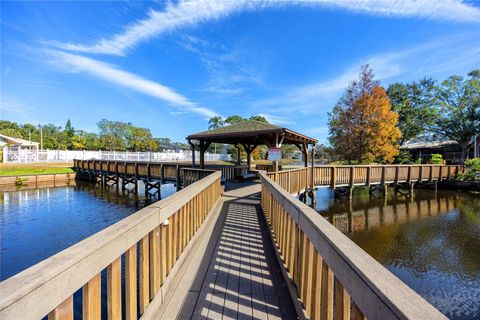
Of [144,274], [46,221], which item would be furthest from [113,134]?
[144,274]

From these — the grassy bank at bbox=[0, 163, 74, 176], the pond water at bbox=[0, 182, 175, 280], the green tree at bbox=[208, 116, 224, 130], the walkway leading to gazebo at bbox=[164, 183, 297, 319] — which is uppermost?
the green tree at bbox=[208, 116, 224, 130]

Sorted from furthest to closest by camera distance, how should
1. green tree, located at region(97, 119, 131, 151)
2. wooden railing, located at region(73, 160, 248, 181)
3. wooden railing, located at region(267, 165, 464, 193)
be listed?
green tree, located at region(97, 119, 131, 151)
wooden railing, located at region(73, 160, 248, 181)
wooden railing, located at region(267, 165, 464, 193)

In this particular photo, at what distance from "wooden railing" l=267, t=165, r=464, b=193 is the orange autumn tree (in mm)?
3228

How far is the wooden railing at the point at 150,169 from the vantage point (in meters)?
13.9

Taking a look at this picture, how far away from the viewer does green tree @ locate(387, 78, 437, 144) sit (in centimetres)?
2775

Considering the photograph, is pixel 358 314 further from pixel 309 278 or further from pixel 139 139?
pixel 139 139

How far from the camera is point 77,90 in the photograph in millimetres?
31266

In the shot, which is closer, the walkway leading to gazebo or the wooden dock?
the wooden dock

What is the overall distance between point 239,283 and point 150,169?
53.1 ft

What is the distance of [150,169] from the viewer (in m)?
17.4

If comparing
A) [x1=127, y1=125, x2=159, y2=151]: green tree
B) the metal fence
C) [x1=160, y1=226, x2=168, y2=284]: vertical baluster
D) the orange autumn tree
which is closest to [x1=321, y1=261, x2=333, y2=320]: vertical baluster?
[x1=160, y1=226, x2=168, y2=284]: vertical baluster

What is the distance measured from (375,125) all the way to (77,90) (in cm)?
3724

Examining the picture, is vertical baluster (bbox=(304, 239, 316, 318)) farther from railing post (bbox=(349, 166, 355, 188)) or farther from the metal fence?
the metal fence

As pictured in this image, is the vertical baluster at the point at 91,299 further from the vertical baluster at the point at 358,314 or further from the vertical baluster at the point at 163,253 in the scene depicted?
the vertical baluster at the point at 358,314
